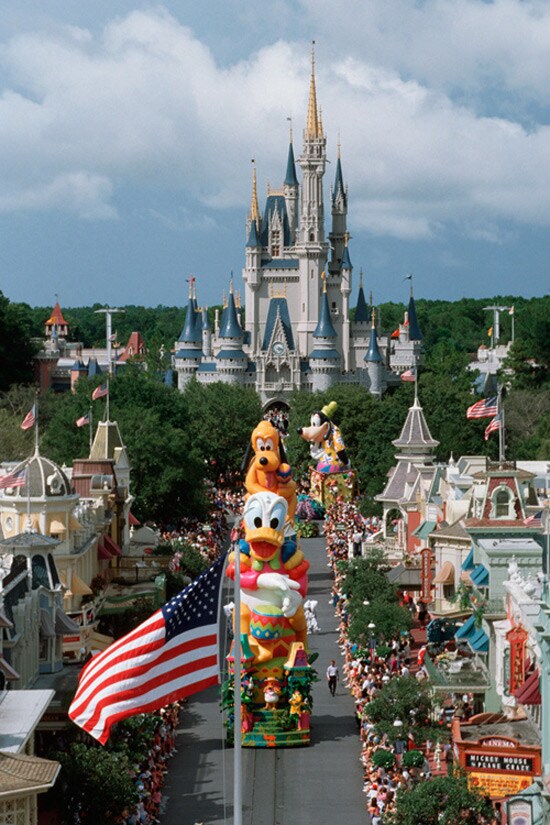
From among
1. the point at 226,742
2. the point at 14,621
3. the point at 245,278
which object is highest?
the point at 245,278

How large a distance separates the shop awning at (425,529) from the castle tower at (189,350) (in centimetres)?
8827

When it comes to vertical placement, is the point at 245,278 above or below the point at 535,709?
above

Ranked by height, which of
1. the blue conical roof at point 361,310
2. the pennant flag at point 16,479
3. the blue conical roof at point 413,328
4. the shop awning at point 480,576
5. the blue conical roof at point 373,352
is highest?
the blue conical roof at point 361,310

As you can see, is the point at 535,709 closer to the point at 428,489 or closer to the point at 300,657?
the point at 300,657

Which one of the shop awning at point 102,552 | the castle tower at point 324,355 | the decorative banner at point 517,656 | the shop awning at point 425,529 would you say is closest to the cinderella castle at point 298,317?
the castle tower at point 324,355

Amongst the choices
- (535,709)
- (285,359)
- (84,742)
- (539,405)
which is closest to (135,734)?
(84,742)

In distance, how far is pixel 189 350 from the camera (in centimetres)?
15300

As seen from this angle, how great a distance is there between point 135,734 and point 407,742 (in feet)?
18.8

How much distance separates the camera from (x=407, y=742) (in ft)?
136

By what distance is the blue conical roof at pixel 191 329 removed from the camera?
153375 millimetres

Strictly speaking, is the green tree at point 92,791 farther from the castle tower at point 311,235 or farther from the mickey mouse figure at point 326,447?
the castle tower at point 311,235

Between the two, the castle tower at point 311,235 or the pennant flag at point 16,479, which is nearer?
the pennant flag at point 16,479

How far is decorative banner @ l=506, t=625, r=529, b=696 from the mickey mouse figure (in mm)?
53520

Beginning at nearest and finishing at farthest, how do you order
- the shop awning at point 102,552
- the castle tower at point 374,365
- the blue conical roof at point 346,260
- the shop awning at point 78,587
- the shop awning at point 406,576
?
the shop awning at point 78,587 < the shop awning at point 102,552 < the shop awning at point 406,576 < the castle tower at point 374,365 < the blue conical roof at point 346,260
